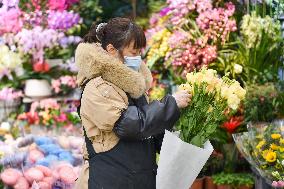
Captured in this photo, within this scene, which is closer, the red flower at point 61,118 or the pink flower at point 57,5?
the red flower at point 61,118

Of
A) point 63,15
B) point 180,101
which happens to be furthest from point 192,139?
point 63,15

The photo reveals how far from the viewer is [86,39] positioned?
3.18m

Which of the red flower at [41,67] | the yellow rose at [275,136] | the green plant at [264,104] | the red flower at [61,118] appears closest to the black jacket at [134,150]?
the yellow rose at [275,136]

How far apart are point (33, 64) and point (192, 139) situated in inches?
172

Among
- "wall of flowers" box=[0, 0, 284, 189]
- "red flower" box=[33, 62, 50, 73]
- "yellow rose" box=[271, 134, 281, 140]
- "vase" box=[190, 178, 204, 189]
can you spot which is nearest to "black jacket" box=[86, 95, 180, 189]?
"wall of flowers" box=[0, 0, 284, 189]

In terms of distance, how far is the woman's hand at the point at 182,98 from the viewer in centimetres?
302

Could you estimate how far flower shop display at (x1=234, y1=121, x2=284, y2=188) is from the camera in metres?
3.82

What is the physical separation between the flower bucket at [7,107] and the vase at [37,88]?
0.65 feet

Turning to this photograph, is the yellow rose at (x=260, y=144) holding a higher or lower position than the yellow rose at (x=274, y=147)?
lower

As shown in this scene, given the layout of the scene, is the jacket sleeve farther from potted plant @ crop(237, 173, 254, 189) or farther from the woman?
potted plant @ crop(237, 173, 254, 189)

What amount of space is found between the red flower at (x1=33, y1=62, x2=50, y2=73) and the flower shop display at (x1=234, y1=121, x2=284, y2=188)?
11.0 ft

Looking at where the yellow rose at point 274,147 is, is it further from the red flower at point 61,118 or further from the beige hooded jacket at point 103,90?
the red flower at point 61,118

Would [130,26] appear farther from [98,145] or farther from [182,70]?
[182,70]

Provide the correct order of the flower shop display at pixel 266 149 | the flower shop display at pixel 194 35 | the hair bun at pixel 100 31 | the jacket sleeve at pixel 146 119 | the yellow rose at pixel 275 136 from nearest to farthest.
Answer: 1. the jacket sleeve at pixel 146 119
2. the hair bun at pixel 100 31
3. the flower shop display at pixel 266 149
4. the yellow rose at pixel 275 136
5. the flower shop display at pixel 194 35
